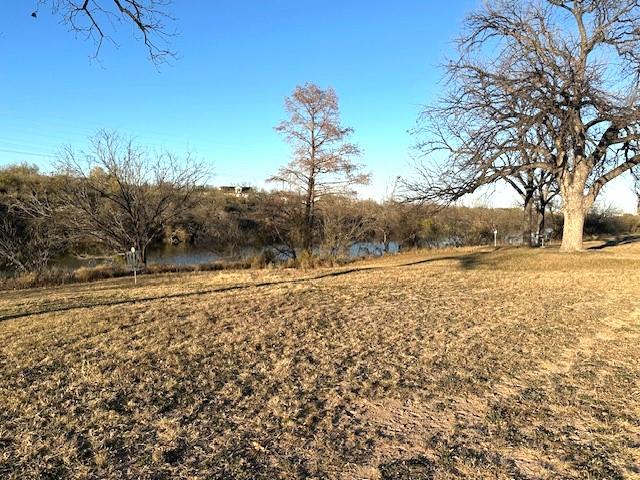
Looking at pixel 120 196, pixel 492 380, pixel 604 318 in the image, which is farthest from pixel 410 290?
pixel 120 196

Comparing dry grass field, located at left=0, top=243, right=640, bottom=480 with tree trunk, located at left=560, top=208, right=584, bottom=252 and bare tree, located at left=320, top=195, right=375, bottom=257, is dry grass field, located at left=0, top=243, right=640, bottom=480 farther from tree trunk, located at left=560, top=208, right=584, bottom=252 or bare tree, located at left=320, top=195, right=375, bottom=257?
bare tree, located at left=320, top=195, right=375, bottom=257

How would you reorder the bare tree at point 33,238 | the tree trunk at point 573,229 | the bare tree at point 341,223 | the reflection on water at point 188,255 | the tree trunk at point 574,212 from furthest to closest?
1. the reflection on water at point 188,255
2. the bare tree at point 341,223
3. the bare tree at point 33,238
4. the tree trunk at point 573,229
5. the tree trunk at point 574,212

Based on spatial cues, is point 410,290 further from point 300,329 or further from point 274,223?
point 274,223

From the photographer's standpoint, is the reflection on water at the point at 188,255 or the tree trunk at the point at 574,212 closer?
the tree trunk at the point at 574,212

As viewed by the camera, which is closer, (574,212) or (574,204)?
(574,204)

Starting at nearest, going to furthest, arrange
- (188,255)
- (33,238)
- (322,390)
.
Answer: (322,390) < (33,238) < (188,255)

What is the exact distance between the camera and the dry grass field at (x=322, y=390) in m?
Result: 3.03

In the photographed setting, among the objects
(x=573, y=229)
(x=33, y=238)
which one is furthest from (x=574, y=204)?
(x=33, y=238)

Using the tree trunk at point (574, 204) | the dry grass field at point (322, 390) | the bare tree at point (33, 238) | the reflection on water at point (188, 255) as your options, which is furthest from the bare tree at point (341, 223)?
the dry grass field at point (322, 390)

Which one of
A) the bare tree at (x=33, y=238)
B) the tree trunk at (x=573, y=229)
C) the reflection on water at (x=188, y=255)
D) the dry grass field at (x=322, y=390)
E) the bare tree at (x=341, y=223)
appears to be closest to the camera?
the dry grass field at (x=322, y=390)

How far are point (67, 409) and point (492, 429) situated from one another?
3.43 metres

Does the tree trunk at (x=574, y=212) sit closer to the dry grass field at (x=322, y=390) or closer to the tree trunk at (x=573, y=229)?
the tree trunk at (x=573, y=229)

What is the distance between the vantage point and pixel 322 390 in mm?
4277

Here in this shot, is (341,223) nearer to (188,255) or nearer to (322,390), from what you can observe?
(188,255)
